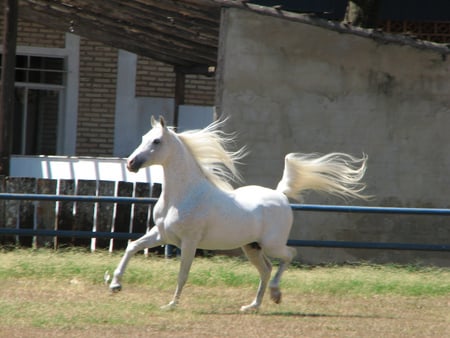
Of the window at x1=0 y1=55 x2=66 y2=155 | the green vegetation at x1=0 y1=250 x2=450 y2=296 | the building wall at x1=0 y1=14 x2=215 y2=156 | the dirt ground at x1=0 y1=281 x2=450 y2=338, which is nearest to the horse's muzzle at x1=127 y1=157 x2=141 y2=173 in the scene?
the dirt ground at x1=0 y1=281 x2=450 y2=338

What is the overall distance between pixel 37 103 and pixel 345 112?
8.36m

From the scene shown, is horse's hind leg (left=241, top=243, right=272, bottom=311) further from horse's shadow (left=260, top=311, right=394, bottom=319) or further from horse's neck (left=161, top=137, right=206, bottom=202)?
horse's neck (left=161, top=137, right=206, bottom=202)

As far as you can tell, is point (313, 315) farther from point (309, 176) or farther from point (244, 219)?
point (309, 176)

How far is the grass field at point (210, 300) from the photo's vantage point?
9438 millimetres

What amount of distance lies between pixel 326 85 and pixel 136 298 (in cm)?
469

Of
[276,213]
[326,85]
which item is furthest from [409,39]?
[276,213]

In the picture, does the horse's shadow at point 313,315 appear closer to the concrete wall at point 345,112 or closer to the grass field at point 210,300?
the grass field at point 210,300

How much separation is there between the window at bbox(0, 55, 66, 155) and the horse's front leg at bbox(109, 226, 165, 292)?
35.1 feet

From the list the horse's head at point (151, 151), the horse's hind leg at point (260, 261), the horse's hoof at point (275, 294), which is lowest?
the horse's hoof at point (275, 294)

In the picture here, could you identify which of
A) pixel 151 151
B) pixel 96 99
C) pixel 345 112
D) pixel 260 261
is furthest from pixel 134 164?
pixel 96 99

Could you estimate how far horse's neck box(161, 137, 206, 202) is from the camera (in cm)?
1054

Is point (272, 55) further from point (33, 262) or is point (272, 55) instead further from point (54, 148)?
point (54, 148)

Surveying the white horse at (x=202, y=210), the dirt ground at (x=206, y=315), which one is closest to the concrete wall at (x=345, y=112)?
the dirt ground at (x=206, y=315)

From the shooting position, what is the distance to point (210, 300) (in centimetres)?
1121
